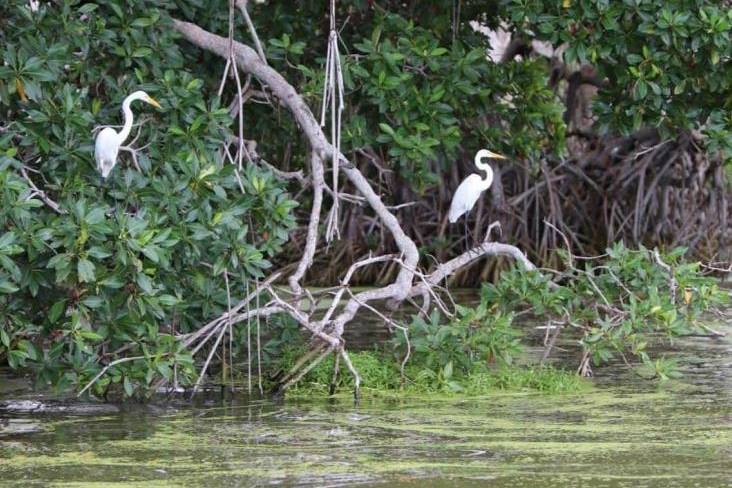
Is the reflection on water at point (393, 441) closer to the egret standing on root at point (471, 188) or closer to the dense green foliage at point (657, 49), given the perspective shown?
the dense green foliage at point (657, 49)

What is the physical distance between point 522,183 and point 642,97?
16.9 feet

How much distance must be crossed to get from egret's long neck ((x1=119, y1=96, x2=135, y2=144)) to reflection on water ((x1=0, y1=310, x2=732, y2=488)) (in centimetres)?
123

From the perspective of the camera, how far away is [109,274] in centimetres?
635

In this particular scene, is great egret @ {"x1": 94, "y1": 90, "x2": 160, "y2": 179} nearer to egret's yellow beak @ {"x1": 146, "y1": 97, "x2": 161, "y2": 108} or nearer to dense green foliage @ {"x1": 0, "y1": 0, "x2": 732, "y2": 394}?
dense green foliage @ {"x1": 0, "y1": 0, "x2": 732, "y2": 394}

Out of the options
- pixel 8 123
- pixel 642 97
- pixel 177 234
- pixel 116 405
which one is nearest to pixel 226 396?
pixel 116 405

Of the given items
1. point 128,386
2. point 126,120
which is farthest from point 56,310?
point 126,120

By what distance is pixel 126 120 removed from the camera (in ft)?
22.9

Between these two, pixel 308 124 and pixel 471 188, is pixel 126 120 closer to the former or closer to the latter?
pixel 308 124

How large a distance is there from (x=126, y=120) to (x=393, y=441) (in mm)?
2085

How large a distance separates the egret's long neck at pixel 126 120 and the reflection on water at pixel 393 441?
123 cm

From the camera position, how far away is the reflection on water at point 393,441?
5.24 m

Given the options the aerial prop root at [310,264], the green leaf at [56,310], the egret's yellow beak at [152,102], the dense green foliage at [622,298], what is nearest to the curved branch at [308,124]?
the aerial prop root at [310,264]

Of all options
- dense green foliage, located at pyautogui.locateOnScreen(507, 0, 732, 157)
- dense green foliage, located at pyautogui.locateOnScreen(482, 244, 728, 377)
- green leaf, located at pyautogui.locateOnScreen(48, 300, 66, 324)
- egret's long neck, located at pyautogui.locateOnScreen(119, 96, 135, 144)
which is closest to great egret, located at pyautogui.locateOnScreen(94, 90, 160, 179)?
egret's long neck, located at pyautogui.locateOnScreen(119, 96, 135, 144)

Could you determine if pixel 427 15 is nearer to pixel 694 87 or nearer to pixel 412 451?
pixel 694 87
